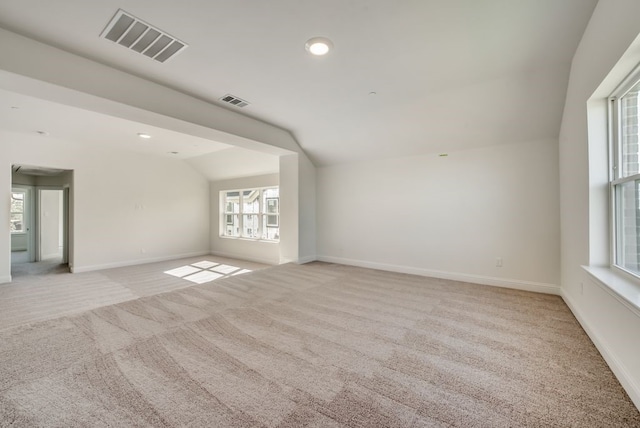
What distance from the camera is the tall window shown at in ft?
6.06

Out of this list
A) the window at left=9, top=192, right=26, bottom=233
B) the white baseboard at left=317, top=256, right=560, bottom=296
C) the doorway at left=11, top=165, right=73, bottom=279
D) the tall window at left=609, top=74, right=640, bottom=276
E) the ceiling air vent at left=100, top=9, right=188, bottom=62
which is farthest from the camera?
the window at left=9, top=192, right=26, bottom=233

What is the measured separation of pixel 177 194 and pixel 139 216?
3.78 feet

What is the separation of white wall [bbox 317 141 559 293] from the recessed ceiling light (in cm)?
279

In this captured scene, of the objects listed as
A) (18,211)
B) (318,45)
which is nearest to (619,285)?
(318,45)

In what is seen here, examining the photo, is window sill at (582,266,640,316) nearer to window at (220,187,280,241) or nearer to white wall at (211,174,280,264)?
window at (220,187,280,241)

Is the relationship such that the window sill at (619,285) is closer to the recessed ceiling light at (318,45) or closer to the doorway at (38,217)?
the recessed ceiling light at (318,45)

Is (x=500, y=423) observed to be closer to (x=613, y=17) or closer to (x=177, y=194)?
(x=613, y=17)

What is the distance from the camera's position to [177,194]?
7.43 metres

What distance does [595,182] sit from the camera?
2170 mm

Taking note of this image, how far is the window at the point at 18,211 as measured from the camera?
23.4 ft

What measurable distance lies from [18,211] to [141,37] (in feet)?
28.6

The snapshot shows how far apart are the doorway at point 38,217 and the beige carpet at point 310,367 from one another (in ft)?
20.1

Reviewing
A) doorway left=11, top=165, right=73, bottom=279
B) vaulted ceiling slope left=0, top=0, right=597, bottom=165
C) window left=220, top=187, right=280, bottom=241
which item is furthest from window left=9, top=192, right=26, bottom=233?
vaulted ceiling slope left=0, top=0, right=597, bottom=165

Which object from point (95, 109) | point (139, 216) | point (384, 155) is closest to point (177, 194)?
point (139, 216)
